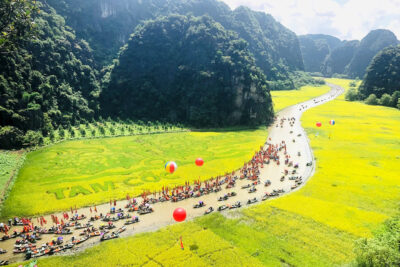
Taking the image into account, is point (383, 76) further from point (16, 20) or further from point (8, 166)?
point (8, 166)

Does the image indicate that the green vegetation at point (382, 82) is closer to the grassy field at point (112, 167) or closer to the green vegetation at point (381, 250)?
the grassy field at point (112, 167)

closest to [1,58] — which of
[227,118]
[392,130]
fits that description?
[227,118]

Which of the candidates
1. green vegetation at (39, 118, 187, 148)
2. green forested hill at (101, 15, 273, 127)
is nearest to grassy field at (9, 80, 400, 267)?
green vegetation at (39, 118, 187, 148)

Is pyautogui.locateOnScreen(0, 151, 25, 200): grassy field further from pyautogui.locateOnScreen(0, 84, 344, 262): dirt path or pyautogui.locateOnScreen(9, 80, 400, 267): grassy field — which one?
pyautogui.locateOnScreen(9, 80, 400, 267): grassy field

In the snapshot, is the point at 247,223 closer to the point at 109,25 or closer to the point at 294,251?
the point at 294,251

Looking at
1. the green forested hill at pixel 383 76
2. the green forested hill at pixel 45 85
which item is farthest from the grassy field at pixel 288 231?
the green forested hill at pixel 383 76

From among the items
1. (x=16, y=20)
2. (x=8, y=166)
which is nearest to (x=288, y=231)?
(x=16, y=20)
